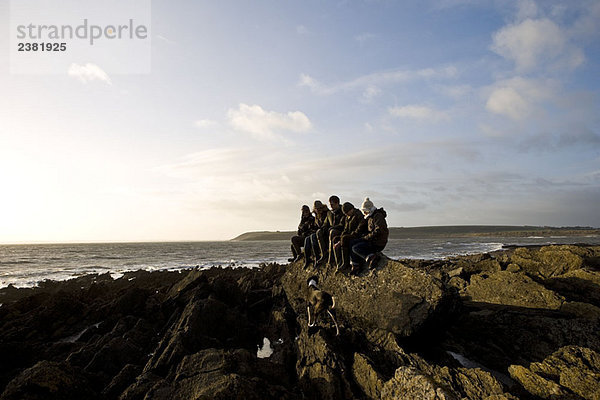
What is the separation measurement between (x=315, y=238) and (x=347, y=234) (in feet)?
5.27

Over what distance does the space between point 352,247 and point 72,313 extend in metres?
11.0

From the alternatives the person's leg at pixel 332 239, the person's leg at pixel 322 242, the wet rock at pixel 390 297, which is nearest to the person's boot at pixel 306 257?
the person's leg at pixel 322 242

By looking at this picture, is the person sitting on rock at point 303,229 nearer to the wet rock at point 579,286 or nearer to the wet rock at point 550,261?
the wet rock at point 579,286

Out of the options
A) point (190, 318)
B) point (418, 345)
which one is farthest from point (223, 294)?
point (418, 345)

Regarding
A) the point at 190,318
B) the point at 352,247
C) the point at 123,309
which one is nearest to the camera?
the point at 190,318

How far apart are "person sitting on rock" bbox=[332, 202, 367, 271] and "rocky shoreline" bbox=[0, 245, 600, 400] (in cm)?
54

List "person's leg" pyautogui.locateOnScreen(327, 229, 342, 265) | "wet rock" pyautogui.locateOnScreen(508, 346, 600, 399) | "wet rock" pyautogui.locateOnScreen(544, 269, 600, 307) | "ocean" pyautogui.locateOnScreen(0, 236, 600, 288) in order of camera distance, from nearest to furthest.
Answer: "wet rock" pyautogui.locateOnScreen(508, 346, 600, 399)
"wet rock" pyautogui.locateOnScreen(544, 269, 600, 307)
"person's leg" pyautogui.locateOnScreen(327, 229, 342, 265)
"ocean" pyautogui.locateOnScreen(0, 236, 600, 288)

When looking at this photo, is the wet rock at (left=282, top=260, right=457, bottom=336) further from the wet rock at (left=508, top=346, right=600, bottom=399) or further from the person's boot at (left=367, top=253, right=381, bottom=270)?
the wet rock at (left=508, top=346, right=600, bottom=399)

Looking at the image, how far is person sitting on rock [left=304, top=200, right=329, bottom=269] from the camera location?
34.2 feet

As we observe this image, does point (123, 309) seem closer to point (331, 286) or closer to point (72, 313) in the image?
point (72, 313)

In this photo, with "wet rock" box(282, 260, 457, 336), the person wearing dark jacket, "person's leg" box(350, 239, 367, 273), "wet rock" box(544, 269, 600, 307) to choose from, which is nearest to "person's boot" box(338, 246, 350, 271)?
"person's leg" box(350, 239, 367, 273)

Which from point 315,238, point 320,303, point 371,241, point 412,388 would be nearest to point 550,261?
point 371,241

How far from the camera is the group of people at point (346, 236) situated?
8.59m

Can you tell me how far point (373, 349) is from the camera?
6.69 metres
